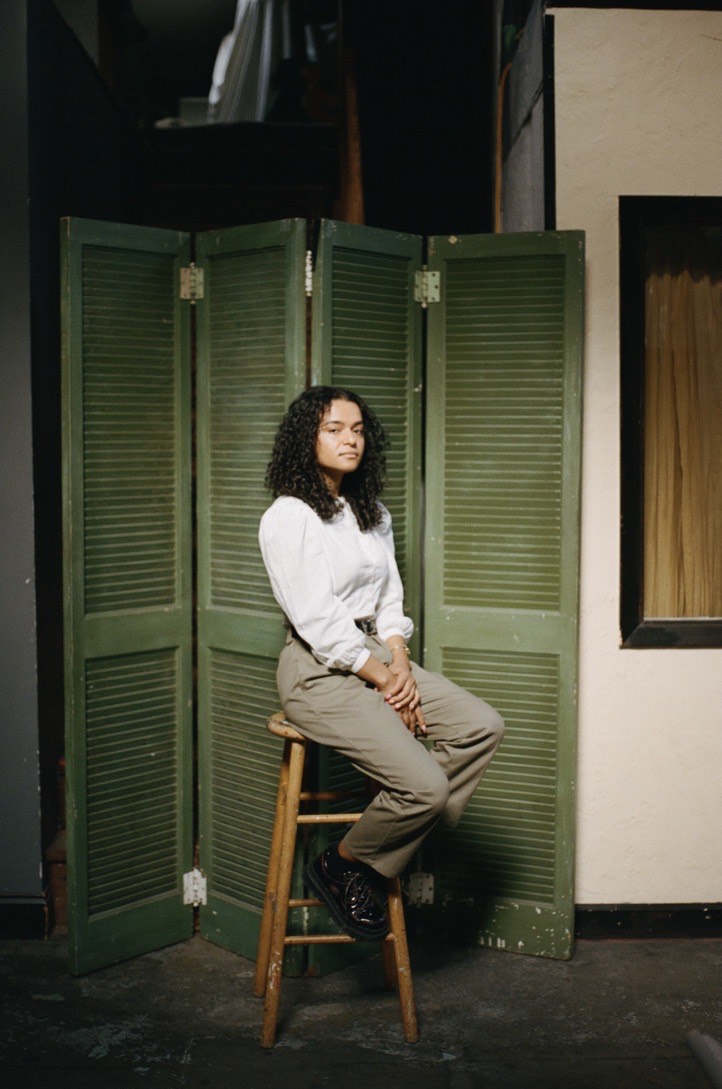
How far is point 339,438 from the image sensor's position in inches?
113

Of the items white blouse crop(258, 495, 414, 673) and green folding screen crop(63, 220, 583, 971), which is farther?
green folding screen crop(63, 220, 583, 971)

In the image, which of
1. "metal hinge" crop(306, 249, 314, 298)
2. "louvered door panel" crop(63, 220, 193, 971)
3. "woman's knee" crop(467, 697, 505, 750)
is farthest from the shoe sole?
"metal hinge" crop(306, 249, 314, 298)

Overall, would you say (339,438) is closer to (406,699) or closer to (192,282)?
(406,699)

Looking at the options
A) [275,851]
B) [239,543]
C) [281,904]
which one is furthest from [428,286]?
[281,904]

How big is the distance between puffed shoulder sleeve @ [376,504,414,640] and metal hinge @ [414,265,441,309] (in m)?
0.78

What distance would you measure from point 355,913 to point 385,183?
12.2 feet

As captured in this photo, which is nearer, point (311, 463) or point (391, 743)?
point (391, 743)

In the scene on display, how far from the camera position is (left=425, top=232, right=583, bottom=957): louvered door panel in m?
3.32

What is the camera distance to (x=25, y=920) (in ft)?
11.5

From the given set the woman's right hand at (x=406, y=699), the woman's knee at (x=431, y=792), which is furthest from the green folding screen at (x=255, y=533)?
the woman's knee at (x=431, y=792)

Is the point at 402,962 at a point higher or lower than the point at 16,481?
lower

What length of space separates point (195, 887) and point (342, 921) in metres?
0.89

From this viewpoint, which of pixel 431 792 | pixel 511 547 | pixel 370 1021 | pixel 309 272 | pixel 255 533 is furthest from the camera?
pixel 511 547

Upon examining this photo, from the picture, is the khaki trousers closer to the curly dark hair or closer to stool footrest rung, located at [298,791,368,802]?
stool footrest rung, located at [298,791,368,802]
